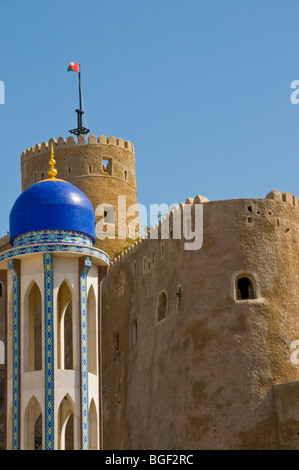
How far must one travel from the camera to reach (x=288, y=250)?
31.4m

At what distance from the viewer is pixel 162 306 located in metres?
32.9

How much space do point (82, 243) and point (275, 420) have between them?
24.8 feet

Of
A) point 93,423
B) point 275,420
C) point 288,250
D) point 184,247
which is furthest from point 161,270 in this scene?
point 93,423

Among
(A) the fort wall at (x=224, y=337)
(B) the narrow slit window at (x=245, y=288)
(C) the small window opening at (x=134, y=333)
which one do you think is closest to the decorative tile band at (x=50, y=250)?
(A) the fort wall at (x=224, y=337)

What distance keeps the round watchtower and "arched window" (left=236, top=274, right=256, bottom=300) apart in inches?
412

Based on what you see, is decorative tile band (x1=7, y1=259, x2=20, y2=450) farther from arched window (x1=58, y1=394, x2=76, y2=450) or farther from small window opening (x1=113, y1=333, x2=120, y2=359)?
small window opening (x1=113, y1=333, x2=120, y2=359)

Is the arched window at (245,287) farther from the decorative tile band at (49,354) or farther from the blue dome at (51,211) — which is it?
the decorative tile band at (49,354)

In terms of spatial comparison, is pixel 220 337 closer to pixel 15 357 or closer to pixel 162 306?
pixel 162 306

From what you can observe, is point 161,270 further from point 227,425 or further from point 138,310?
point 227,425

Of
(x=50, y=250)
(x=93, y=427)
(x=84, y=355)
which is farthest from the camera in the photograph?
(x=50, y=250)

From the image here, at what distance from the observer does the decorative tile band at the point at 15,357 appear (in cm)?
2445

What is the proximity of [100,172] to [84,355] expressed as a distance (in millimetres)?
17635

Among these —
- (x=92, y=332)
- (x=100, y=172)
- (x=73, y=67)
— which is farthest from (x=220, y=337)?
(x=73, y=67)
